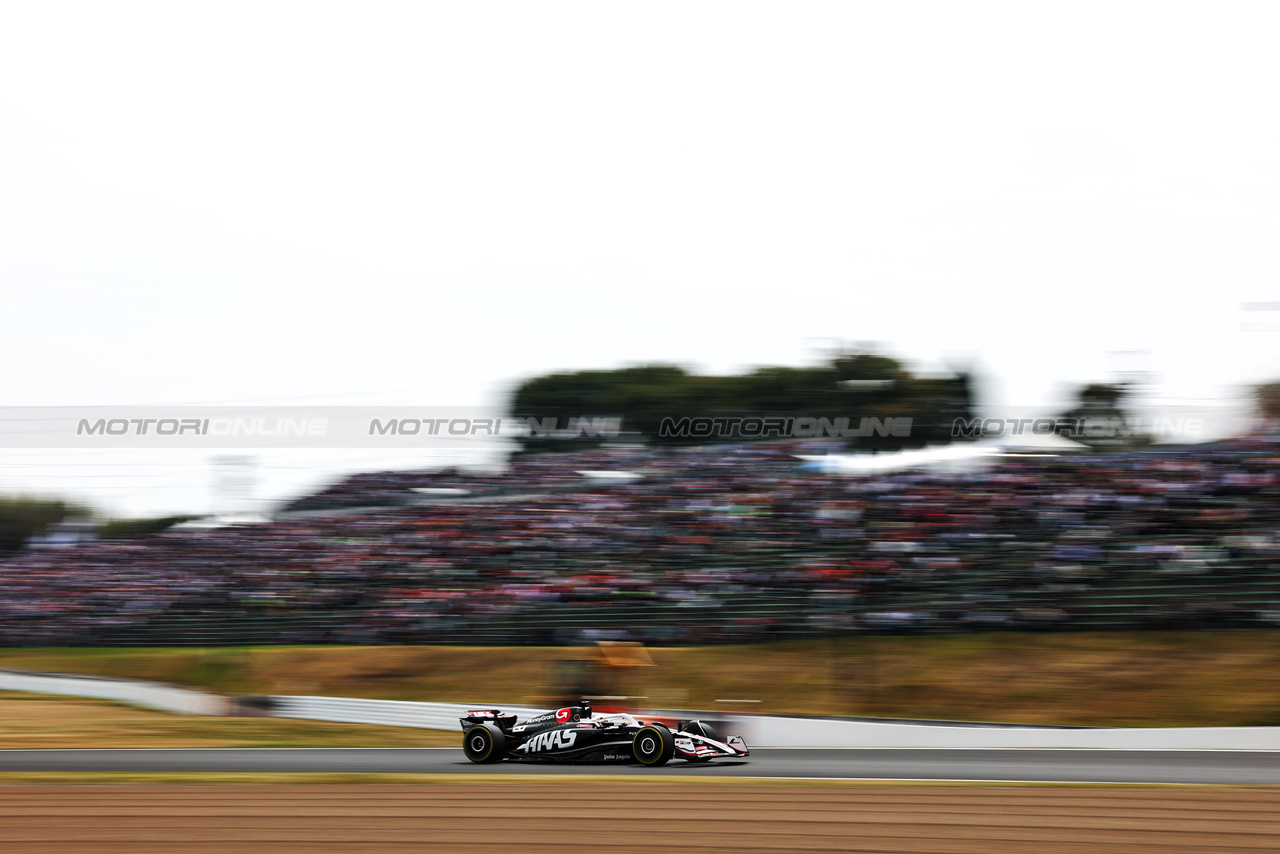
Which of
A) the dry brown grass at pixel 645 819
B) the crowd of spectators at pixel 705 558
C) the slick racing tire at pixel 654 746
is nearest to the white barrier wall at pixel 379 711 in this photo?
the crowd of spectators at pixel 705 558

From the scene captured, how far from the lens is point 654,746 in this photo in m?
10.4

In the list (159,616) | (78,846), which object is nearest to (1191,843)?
(78,846)

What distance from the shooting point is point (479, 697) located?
18.0 metres

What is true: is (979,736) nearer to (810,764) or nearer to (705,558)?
(810,764)

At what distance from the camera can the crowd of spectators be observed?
1602 centimetres

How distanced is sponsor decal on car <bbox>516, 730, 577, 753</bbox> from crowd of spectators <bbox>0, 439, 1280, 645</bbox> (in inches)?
289

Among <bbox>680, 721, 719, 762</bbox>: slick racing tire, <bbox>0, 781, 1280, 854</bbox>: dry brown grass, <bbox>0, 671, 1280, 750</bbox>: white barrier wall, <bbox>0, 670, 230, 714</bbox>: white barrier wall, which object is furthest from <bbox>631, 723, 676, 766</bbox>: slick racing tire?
<bbox>0, 670, 230, 714</bbox>: white barrier wall

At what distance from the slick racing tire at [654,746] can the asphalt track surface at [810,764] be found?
10 cm

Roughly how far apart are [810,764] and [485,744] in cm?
286

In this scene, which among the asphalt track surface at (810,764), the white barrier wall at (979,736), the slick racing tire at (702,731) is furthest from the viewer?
the white barrier wall at (979,736)

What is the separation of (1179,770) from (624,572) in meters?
11.0

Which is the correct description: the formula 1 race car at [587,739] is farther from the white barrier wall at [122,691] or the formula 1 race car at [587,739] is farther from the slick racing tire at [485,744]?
the white barrier wall at [122,691]

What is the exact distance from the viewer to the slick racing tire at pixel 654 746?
33.9ft

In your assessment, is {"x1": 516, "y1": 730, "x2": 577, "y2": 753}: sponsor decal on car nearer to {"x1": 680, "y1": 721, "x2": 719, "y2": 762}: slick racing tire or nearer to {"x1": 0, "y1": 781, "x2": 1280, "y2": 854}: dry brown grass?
{"x1": 680, "y1": 721, "x2": 719, "y2": 762}: slick racing tire
